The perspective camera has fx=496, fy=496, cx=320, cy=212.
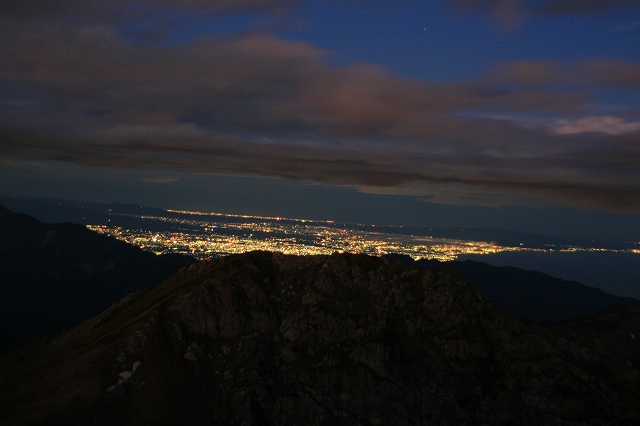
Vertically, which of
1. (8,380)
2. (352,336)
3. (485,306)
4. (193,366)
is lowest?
(8,380)

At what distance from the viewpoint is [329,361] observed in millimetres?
155250

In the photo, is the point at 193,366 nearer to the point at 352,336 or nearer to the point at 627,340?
the point at 352,336

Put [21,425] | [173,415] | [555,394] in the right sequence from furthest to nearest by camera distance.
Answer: [555,394] → [173,415] → [21,425]

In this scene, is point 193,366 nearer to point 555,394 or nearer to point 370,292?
point 370,292

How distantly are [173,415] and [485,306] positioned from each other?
105 m

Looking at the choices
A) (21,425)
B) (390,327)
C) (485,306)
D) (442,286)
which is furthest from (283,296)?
(21,425)

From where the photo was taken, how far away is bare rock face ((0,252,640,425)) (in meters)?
140

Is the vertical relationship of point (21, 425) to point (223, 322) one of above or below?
below

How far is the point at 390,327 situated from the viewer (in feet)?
538

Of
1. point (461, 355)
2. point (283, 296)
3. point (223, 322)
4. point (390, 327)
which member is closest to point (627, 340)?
point (461, 355)

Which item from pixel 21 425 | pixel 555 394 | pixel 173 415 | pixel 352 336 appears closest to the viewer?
pixel 21 425

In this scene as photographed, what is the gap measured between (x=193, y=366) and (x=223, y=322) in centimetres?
1960

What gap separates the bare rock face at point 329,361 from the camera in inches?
5497

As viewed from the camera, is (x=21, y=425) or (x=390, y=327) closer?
(x=21, y=425)
